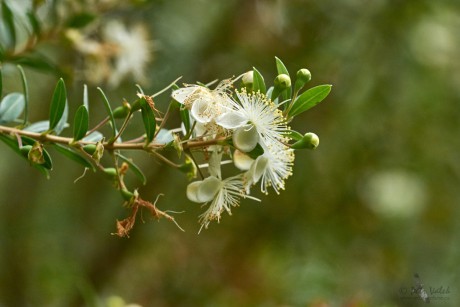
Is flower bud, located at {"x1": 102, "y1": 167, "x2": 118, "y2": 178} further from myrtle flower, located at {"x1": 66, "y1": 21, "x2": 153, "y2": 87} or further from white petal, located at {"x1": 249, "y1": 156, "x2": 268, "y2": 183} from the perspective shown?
myrtle flower, located at {"x1": 66, "y1": 21, "x2": 153, "y2": 87}

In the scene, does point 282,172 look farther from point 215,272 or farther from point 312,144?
point 215,272

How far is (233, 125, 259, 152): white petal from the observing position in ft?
2.90

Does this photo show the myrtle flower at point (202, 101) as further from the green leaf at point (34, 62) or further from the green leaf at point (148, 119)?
the green leaf at point (34, 62)

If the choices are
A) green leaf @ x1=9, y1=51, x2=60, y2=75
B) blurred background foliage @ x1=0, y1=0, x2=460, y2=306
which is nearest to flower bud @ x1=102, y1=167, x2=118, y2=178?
green leaf @ x1=9, y1=51, x2=60, y2=75

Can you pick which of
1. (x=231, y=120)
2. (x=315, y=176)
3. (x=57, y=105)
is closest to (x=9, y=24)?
(x=57, y=105)

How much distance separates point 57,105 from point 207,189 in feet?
0.84

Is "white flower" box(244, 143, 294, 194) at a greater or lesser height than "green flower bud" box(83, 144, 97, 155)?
lesser

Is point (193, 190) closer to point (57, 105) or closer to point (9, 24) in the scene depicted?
point (57, 105)

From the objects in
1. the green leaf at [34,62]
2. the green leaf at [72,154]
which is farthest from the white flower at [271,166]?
the green leaf at [34,62]

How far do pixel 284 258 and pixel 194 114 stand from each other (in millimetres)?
1776

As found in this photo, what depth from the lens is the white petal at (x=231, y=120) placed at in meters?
0.89

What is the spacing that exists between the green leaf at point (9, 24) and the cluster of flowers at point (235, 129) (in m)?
0.61

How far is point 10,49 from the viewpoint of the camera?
143 cm

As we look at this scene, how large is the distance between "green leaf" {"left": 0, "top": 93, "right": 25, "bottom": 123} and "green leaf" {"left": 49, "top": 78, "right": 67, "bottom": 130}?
0.45 ft
